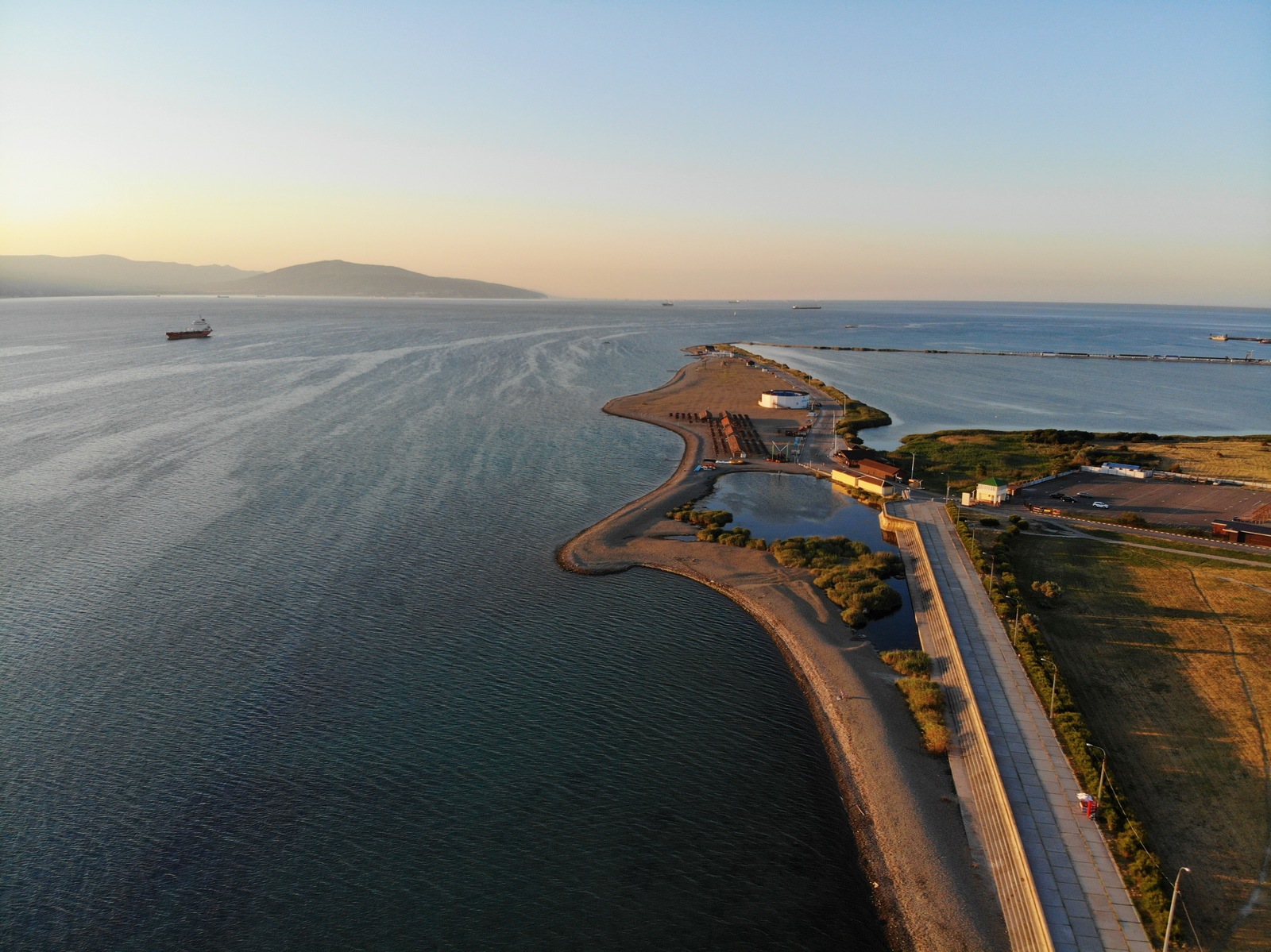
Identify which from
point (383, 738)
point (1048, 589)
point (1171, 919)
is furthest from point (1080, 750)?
point (383, 738)

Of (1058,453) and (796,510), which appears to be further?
(1058,453)

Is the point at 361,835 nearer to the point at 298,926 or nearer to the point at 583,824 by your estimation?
the point at 298,926

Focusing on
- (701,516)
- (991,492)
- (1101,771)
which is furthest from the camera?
(991,492)

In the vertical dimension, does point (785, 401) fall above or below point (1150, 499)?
above

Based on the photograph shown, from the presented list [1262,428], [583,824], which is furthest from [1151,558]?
[1262,428]

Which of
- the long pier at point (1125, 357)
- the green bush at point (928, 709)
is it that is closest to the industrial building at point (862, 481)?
the green bush at point (928, 709)

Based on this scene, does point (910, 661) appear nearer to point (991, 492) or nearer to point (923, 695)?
point (923, 695)
